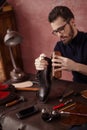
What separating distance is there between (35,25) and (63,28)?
4.01 ft

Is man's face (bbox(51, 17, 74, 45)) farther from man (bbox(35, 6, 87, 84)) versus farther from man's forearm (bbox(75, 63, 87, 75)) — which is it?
man's forearm (bbox(75, 63, 87, 75))

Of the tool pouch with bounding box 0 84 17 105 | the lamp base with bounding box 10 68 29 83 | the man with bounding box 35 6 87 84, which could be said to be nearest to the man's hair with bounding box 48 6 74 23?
the man with bounding box 35 6 87 84

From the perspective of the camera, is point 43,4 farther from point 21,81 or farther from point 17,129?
point 17,129

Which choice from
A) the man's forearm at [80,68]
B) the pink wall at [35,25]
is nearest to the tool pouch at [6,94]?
the man's forearm at [80,68]

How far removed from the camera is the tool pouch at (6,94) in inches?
59.7

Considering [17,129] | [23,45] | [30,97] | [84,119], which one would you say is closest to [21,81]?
[30,97]

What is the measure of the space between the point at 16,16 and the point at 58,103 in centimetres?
201

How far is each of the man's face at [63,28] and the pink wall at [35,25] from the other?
2.41ft

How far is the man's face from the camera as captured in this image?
184 centimetres

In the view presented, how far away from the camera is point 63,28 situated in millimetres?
1852

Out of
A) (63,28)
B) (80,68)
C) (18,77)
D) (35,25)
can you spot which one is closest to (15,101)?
(18,77)

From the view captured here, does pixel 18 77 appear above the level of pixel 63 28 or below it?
below

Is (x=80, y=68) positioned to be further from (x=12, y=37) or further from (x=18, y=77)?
(x=12, y=37)

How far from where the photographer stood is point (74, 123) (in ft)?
3.83
